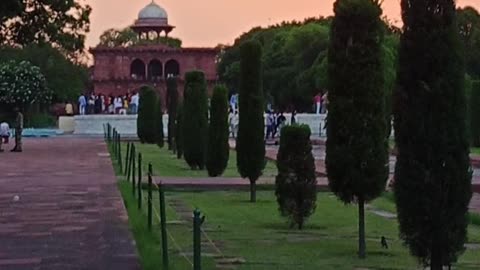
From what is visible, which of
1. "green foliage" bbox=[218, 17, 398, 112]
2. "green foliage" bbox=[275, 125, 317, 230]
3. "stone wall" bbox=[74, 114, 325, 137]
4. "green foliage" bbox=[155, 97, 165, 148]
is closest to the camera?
"green foliage" bbox=[275, 125, 317, 230]

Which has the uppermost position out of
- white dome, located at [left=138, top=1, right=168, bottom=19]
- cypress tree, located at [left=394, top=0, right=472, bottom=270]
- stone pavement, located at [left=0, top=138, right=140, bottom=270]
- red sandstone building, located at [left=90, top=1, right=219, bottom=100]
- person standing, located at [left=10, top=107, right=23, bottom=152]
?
white dome, located at [left=138, top=1, right=168, bottom=19]

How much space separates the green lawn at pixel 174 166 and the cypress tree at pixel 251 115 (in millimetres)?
5728

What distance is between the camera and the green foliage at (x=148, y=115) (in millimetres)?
41094

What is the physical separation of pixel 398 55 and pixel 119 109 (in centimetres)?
4768

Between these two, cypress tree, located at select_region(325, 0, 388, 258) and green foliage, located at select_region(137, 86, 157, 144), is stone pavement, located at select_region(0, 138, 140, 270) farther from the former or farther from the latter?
green foliage, located at select_region(137, 86, 157, 144)

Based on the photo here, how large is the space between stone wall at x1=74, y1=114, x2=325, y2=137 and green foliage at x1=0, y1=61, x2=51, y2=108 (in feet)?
15.1

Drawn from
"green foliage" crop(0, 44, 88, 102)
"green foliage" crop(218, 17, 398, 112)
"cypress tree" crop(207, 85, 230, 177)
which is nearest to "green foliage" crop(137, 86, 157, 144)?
"cypress tree" crop(207, 85, 230, 177)

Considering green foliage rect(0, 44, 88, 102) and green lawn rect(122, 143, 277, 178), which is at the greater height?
green foliage rect(0, 44, 88, 102)

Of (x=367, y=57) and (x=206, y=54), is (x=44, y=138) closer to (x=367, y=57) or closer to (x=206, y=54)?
(x=206, y=54)

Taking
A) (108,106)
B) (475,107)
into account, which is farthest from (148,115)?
(108,106)

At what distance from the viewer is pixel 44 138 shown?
1956 inches

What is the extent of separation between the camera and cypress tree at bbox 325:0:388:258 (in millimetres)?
12266

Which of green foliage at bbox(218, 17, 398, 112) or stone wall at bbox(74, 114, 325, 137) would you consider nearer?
stone wall at bbox(74, 114, 325, 137)

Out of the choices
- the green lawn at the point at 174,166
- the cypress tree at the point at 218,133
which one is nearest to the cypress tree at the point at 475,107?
the green lawn at the point at 174,166
